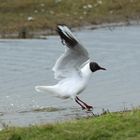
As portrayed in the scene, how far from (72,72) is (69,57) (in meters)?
0.43

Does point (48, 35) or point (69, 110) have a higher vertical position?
point (69, 110)

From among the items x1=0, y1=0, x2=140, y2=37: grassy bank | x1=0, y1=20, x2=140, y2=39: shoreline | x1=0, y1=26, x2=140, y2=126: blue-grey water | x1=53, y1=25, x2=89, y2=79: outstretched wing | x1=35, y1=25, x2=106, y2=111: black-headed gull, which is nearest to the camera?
x1=53, y1=25, x2=89, y2=79: outstretched wing

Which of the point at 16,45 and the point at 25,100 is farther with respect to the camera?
the point at 16,45

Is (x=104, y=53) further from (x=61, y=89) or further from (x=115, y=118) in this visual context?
(x=115, y=118)

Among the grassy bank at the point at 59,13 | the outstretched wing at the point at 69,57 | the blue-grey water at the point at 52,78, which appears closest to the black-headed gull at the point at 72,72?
the outstretched wing at the point at 69,57

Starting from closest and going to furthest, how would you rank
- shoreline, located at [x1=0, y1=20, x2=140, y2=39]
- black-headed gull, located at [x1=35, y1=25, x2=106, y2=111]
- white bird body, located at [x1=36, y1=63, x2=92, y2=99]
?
black-headed gull, located at [x1=35, y1=25, x2=106, y2=111]
white bird body, located at [x1=36, y1=63, x2=92, y2=99]
shoreline, located at [x1=0, y1=20, x2=140, y2=39]

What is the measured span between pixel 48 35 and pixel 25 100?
10401mm

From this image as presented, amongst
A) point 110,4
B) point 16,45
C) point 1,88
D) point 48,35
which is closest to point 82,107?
point 1,88

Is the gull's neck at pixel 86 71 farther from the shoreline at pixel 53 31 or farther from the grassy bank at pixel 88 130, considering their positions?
the shoreline at pixel 53 31

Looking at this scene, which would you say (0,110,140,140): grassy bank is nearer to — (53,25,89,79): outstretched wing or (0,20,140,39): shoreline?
(53,25,89,79): outstretched wing

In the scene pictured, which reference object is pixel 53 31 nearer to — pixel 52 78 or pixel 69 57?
pixel 52 78

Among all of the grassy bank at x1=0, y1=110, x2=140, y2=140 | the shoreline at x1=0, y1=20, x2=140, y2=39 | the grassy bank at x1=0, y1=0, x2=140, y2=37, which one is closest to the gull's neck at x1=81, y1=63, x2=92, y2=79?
the grassy bank at x1=0, y1=110, x2=140, y2=140

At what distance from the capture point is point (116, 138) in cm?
773

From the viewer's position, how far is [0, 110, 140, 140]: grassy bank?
7836 millimetres
